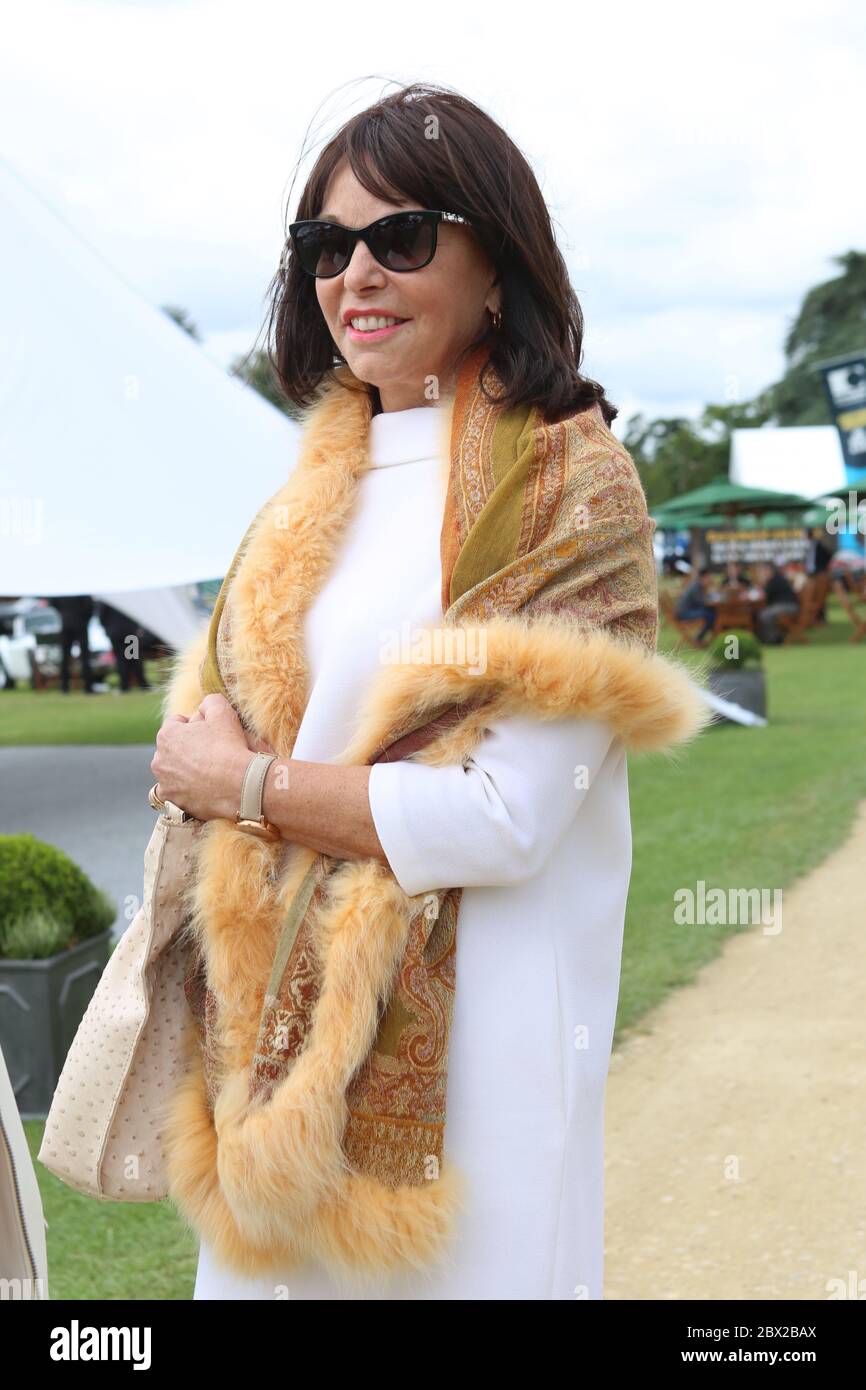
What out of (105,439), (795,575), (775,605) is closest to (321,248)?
(105,439)

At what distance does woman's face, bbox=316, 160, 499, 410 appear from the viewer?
5.79 feet

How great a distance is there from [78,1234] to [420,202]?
307 cm

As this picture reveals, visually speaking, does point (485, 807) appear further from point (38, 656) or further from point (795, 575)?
point (795, 575)

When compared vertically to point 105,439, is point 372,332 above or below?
below

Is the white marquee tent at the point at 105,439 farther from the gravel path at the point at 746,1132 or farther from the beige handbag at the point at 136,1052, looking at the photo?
the beige handbag at the point at 136,1052

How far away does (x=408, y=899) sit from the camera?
1.67 metres

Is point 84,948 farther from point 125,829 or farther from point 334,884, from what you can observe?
point 125,829

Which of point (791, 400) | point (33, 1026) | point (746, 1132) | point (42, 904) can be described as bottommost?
point (746, 1132)

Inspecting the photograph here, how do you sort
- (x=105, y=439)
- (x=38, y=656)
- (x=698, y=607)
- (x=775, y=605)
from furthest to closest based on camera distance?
(x=775, y=605) < (x=38, y=656) < (x=698, y=607) < (x=105, y=439)

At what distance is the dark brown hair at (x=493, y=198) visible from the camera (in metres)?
1.75

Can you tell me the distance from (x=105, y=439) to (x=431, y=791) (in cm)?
701

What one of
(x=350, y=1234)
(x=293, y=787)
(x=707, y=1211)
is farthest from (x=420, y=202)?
(x=707, y=1211)

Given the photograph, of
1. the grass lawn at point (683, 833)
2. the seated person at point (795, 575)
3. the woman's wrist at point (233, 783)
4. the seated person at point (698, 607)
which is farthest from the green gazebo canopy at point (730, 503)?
the woman's wrist at point (233, 783)

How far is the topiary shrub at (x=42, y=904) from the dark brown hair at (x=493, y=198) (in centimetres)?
329
